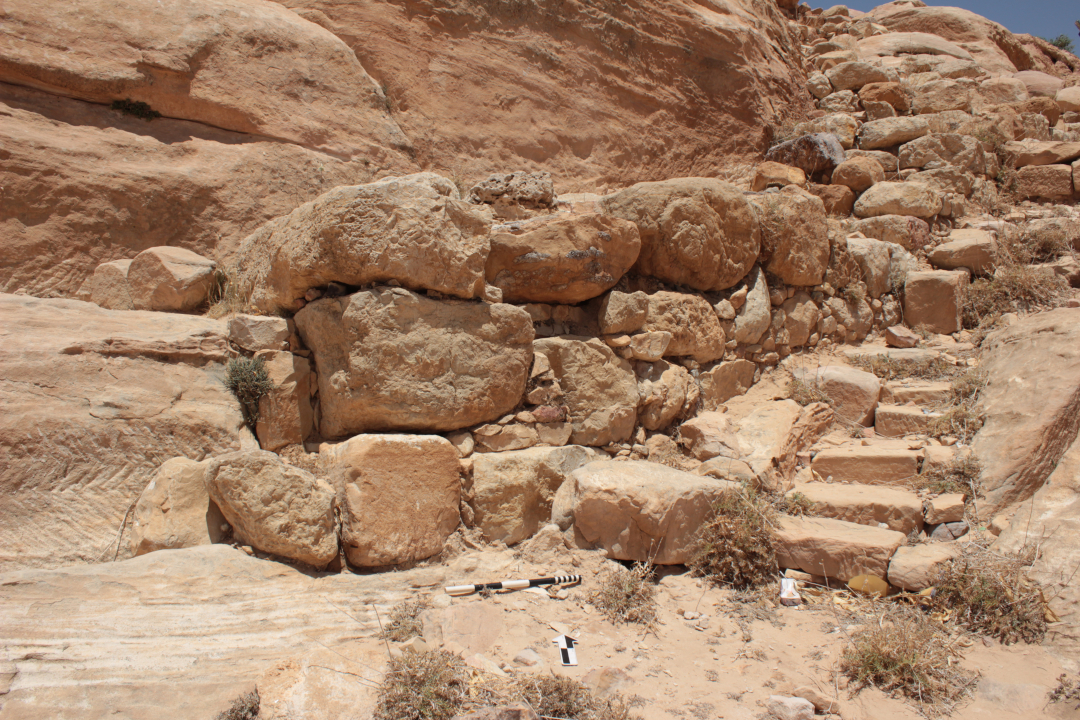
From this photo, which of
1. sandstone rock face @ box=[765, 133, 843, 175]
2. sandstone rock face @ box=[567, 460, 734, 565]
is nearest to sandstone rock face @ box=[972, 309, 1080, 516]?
sandstone rock face @ box=[567, 460, 734, 565]

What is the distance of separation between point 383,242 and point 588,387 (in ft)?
4.82

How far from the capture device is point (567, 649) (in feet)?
8.21

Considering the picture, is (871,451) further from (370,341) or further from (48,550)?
(48,550)

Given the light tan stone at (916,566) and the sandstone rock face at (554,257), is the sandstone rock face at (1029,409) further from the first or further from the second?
the sandstone rock face at (554,257)

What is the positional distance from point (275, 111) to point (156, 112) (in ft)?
2.75

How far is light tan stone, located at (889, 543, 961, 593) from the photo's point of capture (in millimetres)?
2902

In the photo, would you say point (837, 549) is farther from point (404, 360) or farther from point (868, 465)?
point (404, 360)

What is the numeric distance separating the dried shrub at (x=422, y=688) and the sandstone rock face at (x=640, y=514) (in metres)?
1.07

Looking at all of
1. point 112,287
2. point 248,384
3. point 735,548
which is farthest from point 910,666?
point 112,287

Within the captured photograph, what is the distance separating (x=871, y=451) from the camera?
3.92 metres

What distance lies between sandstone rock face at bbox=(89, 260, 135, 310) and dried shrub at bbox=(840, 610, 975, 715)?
4133mm

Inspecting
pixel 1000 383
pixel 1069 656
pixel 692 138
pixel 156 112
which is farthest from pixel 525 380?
pixel 692 138

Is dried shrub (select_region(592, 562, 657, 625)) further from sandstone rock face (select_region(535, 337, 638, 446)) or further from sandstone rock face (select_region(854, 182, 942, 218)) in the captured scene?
sandstone rock face (select_region(854, 182, 942, 218))

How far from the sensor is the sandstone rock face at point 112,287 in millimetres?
3801
